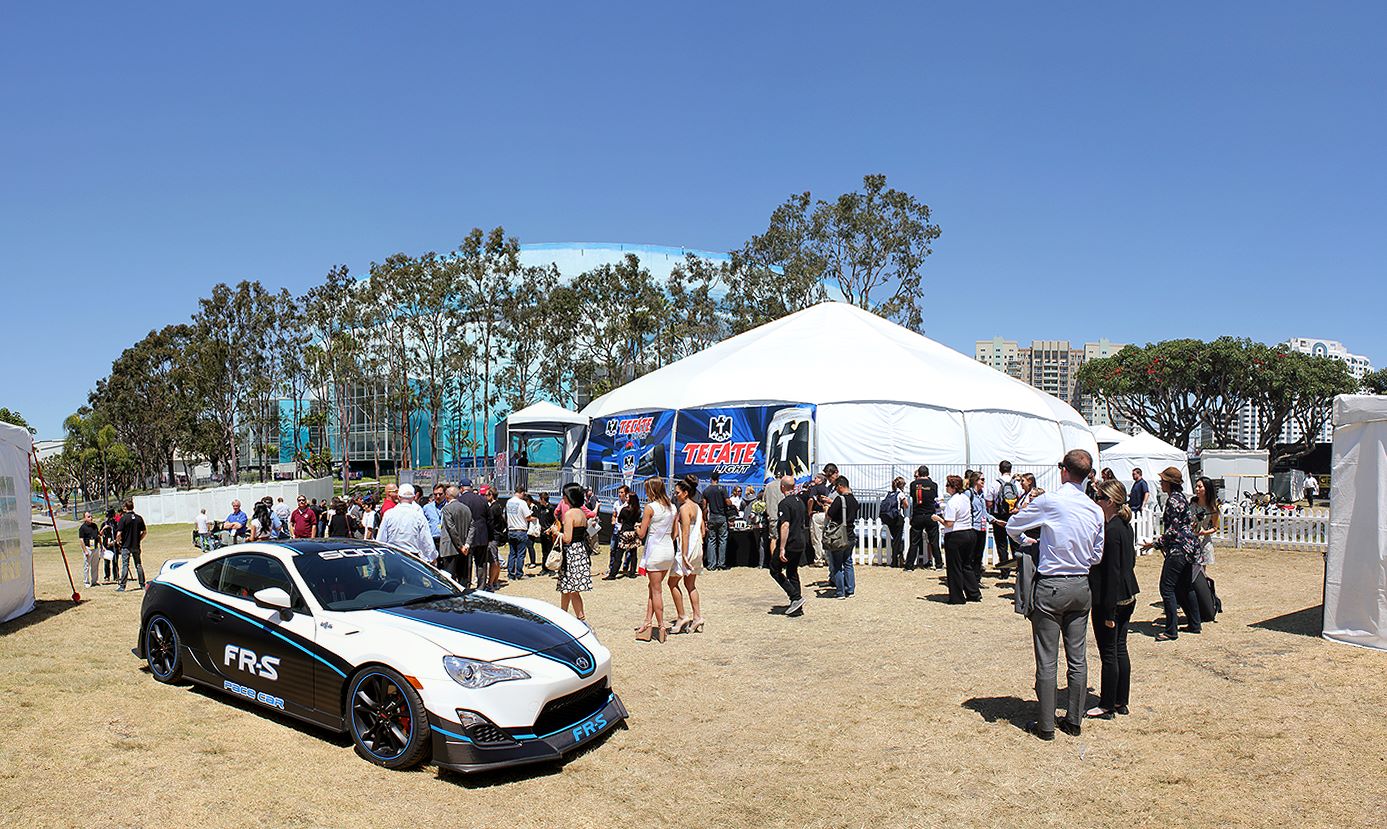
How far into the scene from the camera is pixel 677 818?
5.23 meters

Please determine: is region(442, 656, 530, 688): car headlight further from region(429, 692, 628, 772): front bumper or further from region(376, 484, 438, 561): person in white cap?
region(376, 484, 438, 561): person in white cap

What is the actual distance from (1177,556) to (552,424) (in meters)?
25.8

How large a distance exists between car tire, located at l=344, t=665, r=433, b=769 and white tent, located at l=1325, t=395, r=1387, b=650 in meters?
9.12

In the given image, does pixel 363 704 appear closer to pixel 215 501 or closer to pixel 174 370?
pixel 215 501

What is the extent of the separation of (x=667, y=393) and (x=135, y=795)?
1991 centimetres

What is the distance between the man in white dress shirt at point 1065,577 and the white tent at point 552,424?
80.3 feet

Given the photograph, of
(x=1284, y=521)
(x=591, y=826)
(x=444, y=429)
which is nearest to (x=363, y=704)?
(x=591, y=826)

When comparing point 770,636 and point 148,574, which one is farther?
point 148,574

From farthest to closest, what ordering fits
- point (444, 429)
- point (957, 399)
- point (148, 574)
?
1. point (444, 429)
2. point (957, 399)
3. point (148, 574)

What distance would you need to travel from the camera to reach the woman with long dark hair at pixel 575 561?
32.3 feet

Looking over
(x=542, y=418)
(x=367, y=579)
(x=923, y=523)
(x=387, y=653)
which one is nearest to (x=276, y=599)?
(x=367, y=579)

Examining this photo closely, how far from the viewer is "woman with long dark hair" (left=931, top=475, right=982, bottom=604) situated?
12.4m

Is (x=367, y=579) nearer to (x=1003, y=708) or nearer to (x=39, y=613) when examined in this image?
(x=1003, y=708)

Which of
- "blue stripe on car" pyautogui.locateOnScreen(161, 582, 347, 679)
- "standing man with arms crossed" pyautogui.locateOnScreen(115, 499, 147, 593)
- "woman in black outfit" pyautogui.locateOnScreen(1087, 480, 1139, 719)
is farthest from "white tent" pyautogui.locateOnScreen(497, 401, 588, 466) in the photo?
"woman in black outfit" pyautogui.locateOnScreen(1087, 480, 1139, 719)
